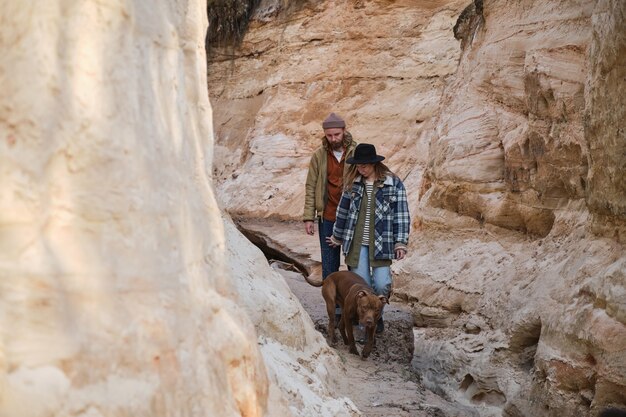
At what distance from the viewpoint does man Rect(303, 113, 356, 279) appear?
283 inches

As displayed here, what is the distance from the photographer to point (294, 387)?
4.10m

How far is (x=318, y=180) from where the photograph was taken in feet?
24.2

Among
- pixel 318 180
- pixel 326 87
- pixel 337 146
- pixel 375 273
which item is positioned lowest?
pixel 375 273

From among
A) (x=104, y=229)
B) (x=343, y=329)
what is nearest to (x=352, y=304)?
(x=343, y=329)

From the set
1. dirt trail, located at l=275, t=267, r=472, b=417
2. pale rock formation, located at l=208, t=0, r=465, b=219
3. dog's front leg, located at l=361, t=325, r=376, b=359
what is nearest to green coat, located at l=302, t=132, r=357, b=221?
dog's front leg, located at l=361, t=325, r=376, b=359

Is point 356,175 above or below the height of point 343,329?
above

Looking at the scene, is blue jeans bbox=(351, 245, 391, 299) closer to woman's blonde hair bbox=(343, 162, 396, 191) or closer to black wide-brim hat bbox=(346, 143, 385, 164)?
woman's blonde hair bbox=(343, 162, 396, 191)

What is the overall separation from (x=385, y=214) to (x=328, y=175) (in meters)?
0.75

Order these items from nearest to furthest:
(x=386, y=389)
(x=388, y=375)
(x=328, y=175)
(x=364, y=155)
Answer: (x=386, y=389), (x=388, y=375), (x=364, y=155), (x=328, y=175)

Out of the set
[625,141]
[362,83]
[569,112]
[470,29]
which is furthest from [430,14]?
[625,141]

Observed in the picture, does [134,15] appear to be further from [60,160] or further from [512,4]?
[512,4]

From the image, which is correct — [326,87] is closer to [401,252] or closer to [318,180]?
[318,180]

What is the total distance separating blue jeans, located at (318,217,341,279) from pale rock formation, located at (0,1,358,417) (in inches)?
176

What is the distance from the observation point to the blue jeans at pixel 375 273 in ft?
23.4
